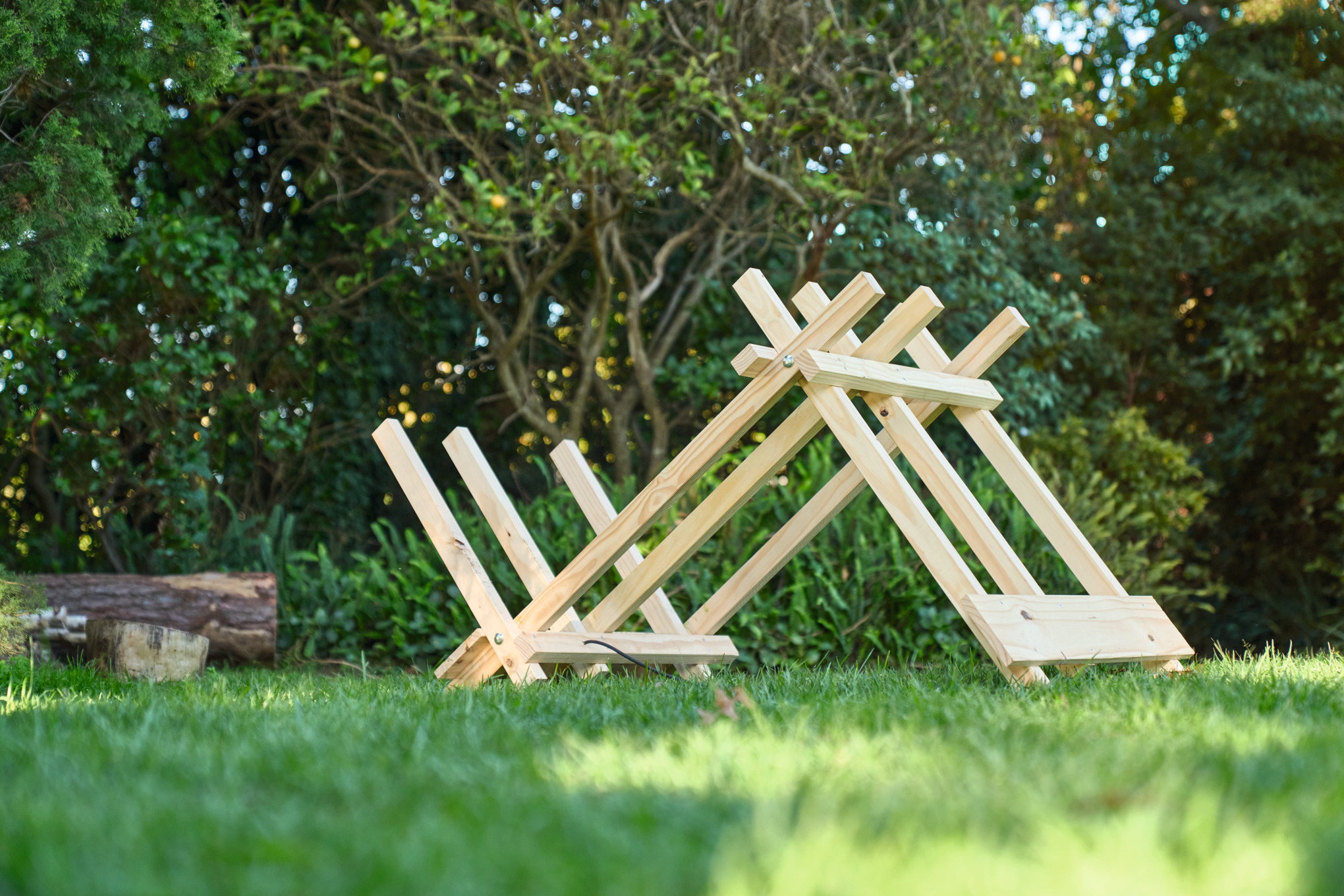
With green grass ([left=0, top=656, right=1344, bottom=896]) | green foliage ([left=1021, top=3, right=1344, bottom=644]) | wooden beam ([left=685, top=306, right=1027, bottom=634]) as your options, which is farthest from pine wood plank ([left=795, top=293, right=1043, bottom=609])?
green foliage ([left=1021, top=3, right=1344, bottom=644])

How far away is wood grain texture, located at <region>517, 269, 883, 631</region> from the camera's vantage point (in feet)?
10.4

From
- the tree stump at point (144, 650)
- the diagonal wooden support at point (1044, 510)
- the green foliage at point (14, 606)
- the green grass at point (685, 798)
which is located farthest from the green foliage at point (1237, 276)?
the green foliage at point (14, 606)

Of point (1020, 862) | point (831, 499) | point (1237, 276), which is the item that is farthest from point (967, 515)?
point (1237, 276)

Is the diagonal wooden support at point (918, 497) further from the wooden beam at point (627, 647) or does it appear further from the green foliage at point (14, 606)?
the green foliage at point (14, 606)

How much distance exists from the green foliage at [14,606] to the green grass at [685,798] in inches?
59.5

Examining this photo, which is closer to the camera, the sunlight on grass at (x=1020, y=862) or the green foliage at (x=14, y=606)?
the sunlight on grass at (x=1020, y=862)

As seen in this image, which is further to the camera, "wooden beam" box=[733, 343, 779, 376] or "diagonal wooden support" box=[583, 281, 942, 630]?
"diagonal wooden support" box=[583, 281, 942, 630]

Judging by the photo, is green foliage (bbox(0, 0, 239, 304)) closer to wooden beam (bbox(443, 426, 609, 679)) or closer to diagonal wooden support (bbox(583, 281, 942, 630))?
wooden beam (bbox(443, 426, 609, 679))

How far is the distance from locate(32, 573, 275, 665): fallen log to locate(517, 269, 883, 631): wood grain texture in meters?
1.78

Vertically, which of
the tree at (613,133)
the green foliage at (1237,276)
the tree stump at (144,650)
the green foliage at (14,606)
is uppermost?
the tree at (613,133)

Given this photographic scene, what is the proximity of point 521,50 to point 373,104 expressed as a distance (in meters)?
1.53

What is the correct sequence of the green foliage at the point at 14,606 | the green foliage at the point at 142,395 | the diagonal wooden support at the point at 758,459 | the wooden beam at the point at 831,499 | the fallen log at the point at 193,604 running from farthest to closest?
the green foliage at the point at 142,395 < the fallen log at the point at 193,604 < the green foliage at the point at 14,606 < the wooden beam at the point at 831,499 < the diagonal wooden support at the point at 758,459

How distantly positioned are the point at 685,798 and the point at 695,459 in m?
1.86

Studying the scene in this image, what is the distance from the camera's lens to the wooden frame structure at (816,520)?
9.90 ft
